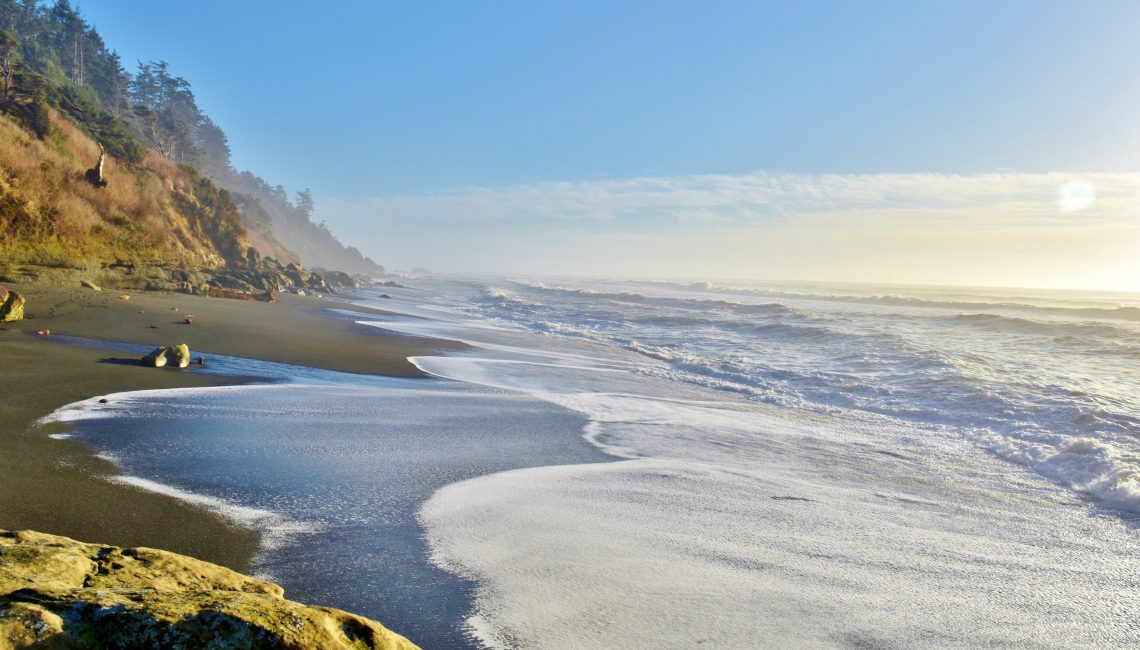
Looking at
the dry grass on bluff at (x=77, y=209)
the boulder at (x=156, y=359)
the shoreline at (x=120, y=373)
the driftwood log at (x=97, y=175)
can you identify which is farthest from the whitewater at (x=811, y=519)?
the driftwood log at (x=97, y=175)

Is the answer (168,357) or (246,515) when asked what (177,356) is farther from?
(246,515)

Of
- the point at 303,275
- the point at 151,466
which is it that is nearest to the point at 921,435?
the point at 151,466

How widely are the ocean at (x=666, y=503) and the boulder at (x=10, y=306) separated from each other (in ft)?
14.7

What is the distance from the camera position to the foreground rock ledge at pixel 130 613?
1.63m

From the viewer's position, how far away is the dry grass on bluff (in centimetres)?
1391

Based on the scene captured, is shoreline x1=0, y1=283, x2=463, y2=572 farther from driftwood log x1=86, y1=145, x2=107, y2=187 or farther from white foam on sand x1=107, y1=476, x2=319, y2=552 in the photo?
driftwood log x1=86, y1=145, x2=107, y2=187

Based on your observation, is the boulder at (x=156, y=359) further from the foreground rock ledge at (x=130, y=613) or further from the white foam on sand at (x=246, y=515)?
the foreground rock ledge at (x=130, y=613)

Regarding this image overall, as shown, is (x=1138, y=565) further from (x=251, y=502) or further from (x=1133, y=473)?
(x=251, y=502)

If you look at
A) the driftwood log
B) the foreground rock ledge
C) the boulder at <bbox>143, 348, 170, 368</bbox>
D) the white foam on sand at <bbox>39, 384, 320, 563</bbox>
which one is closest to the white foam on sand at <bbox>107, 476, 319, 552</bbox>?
the white foam on sand at <bbox>39, 384, 320, 563</bbox>

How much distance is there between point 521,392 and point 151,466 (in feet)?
18.1

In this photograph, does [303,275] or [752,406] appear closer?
[752,406]

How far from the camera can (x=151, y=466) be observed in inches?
188

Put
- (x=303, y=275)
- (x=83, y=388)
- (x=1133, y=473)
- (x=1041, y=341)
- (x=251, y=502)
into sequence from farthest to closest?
(x=303, y=275) → (x=1041, y=341) → (x=83, y=388) → (x=1133, y=473) → (x=251, y=502)

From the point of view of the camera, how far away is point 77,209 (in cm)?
1570
